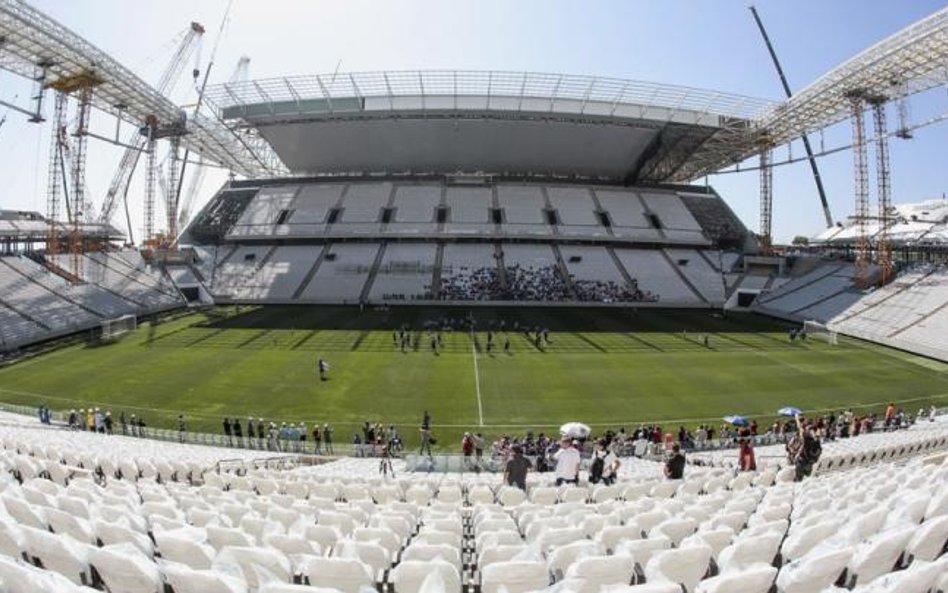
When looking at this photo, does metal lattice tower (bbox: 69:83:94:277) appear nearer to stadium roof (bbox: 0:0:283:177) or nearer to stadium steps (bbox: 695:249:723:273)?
stadium roof (bbox: 0:0:283:177)

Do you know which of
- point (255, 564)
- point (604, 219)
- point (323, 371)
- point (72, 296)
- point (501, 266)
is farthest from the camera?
point (604, 219)

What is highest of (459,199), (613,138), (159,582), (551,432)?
(613,138)

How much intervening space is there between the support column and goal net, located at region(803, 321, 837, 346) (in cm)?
1073

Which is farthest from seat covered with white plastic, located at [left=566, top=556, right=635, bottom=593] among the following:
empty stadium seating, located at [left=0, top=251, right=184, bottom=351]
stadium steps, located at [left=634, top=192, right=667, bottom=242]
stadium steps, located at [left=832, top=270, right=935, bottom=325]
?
stadium steps, located at [left=634, top=192, right=667, bottom=242]

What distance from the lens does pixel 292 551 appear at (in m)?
7.00

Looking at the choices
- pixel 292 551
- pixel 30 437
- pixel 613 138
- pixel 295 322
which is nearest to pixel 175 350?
pixel 295 322

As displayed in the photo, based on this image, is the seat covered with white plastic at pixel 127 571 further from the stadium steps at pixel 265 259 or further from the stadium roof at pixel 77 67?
the stadium steps at pixel 265 259

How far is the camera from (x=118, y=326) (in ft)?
152

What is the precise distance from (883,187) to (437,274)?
1610 inches

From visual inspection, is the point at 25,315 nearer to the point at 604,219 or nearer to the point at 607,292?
the point at 607,292

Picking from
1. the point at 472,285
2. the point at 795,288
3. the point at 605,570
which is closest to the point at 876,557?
the point at 605,570

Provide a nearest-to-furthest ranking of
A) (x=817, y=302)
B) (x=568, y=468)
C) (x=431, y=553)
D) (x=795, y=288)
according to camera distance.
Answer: (x=431, y=553), (x=568, y=468), (x=817, y=302), (x=795, y=288)

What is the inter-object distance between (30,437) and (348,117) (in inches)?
2157

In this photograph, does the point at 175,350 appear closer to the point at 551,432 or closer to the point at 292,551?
the point at 551,432
